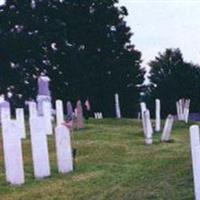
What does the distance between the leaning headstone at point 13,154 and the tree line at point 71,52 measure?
3633 cm

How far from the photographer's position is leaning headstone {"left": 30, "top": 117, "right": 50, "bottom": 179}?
1357 centimetres

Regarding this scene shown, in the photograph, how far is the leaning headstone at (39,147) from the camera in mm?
13570

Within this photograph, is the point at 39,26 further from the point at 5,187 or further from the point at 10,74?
the point at 5,187

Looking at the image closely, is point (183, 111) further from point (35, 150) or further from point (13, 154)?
point (13, 154)

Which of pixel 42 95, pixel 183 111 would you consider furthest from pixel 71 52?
pixel 42 95

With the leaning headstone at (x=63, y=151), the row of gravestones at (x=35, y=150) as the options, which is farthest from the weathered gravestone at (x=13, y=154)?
the leaning headstone at (x=63, y=151)

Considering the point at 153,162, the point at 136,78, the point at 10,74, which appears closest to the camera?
the point at 153,162

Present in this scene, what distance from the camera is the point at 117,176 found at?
518 inches

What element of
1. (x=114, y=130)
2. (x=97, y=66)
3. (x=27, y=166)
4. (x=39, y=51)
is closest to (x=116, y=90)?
(x=97, y=66)

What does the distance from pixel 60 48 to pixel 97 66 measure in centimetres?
296

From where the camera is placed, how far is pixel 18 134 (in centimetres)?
1350

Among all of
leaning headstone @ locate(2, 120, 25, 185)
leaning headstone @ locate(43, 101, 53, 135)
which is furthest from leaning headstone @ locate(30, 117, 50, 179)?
leaning headstone @ locate(43, 101, 53, 135)

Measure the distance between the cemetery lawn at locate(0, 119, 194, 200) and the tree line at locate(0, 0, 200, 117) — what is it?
1276 inches

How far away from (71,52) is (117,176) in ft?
128
